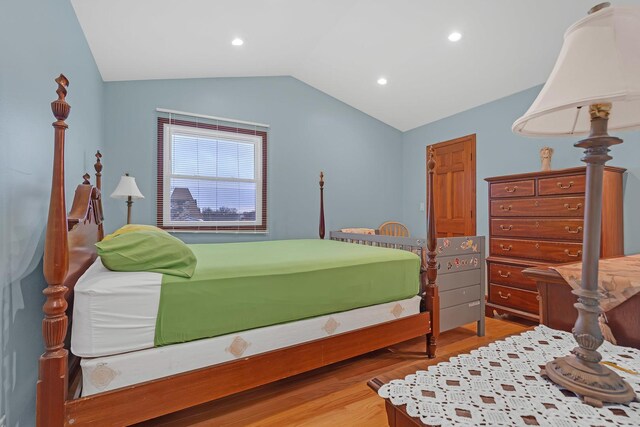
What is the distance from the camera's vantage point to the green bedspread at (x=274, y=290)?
1.40m

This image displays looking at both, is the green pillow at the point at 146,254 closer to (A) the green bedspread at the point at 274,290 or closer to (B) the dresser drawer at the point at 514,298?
(A) the green bedspread at the point at 274,290

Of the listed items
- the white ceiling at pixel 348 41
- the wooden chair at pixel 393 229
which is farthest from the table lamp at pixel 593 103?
the wooden chair at pixel 393 229

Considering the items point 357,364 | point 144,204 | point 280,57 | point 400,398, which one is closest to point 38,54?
point 144,204

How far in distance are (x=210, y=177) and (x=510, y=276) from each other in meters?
3.37

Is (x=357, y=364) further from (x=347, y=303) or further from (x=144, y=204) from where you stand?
(x=144, y=204)

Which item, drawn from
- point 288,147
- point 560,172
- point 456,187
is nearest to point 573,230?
point 560,172

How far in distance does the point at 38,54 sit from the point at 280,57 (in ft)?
7.67

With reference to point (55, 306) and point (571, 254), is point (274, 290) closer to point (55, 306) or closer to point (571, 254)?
point (55, 306)

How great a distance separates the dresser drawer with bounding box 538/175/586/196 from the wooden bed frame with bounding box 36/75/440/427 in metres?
1.29

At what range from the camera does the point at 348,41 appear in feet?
10.1

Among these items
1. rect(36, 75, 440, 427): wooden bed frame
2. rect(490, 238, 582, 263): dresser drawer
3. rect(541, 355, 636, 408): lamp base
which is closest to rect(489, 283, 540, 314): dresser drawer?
rect(490, 238, 582, 263): dresser drawer

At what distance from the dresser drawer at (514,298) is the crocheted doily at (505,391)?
2199 millimetres

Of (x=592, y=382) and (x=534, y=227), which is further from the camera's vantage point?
(x=534, y=227)

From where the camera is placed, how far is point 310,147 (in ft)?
13.4
